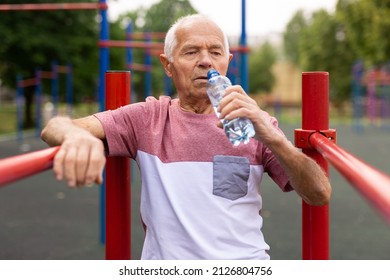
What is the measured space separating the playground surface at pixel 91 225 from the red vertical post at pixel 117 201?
7.03 feet

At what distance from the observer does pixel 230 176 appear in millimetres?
1884

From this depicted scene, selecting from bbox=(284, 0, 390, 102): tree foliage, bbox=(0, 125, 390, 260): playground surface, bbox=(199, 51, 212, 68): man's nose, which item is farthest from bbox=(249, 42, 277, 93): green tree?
bbox=(199, 51, 212, 68): man's nose

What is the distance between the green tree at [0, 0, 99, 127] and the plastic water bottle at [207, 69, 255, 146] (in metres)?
17.4

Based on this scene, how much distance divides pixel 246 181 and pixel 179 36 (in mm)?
543

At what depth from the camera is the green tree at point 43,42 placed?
61.6 ft

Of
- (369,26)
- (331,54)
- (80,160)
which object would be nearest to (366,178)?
(80,160)

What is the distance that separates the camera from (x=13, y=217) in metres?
6.15

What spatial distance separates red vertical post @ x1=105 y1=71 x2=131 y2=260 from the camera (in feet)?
6.86

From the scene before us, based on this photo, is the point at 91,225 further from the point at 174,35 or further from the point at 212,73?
the point at 212,73

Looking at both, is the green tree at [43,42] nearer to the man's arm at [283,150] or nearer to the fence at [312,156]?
the fence at [312,156]

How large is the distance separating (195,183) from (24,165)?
0.79 metres

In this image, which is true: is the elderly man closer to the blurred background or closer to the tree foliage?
the blurred background
